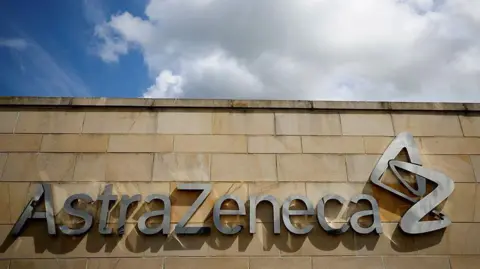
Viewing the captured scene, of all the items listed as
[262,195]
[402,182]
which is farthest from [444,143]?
[262,195]

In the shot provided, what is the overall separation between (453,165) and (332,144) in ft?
7.94

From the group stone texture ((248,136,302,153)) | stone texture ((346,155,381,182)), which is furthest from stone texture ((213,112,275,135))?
stone texture ((346,155,381,182))

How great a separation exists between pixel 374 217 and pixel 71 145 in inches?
234

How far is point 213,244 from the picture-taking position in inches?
229

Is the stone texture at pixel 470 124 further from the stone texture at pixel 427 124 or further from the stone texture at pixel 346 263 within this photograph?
the stone texture at pixel 346 263

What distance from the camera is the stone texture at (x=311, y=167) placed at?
632cm

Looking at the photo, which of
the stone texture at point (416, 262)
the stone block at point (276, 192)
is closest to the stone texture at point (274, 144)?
the stone block at point (276, 192)

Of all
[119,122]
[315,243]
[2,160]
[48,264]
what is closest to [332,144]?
[315,243]

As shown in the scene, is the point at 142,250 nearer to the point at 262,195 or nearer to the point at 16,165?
the point at 262,195

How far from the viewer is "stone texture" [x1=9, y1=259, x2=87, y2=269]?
18.3 feet

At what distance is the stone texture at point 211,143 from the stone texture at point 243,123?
5.9 inches

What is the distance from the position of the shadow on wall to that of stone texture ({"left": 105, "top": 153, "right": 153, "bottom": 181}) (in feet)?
1.84

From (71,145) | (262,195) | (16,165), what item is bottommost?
(262,195)

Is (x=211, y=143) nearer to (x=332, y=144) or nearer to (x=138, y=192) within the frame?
(x=138, y=192)
